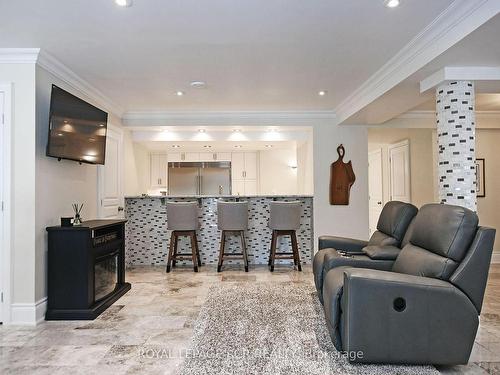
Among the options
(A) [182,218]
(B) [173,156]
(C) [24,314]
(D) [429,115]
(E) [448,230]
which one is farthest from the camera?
(B) [173,156]

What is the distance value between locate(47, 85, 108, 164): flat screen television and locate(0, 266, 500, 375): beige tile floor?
1565 millimetres

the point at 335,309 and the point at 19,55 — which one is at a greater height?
the point at 19,55

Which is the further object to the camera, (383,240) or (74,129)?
(74,129)

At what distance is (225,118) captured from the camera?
529 centimetres

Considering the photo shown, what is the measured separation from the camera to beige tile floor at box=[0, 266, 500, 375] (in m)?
2.18

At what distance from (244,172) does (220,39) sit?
15.4 ft

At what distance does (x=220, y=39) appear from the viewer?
2.79 meters

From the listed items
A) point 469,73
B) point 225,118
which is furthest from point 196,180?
point 469,73

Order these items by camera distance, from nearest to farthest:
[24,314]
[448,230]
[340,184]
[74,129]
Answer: [448,230], [24,314], [74,129], [340,184]

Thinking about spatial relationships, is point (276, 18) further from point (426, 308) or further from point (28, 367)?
point (28, 367)

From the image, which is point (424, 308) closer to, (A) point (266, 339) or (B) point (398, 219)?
(A) point (266, 339)

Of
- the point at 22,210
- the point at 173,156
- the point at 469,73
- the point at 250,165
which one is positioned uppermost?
the point at 469,73

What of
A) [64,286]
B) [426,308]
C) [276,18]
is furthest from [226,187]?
[426,308]

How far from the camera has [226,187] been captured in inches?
279
